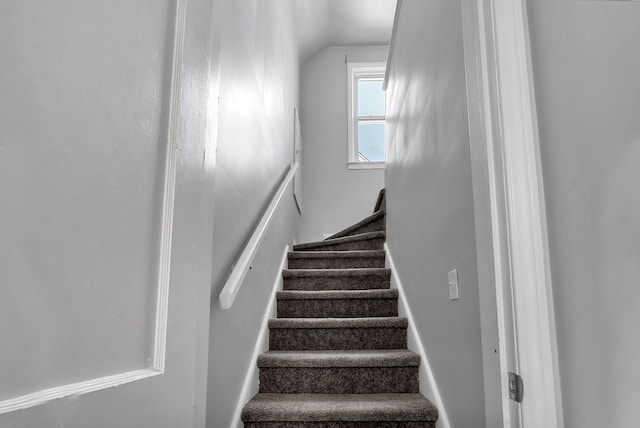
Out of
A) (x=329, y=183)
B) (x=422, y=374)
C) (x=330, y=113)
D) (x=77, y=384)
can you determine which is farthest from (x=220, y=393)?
(x=330, y=113)

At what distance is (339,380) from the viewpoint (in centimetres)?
220

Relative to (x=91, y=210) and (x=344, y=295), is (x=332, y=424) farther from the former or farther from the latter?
(x=91, y=210)

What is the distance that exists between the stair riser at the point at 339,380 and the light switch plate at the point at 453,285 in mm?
674

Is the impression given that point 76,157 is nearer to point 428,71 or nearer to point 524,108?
point 524,108

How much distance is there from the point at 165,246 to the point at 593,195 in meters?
0.68

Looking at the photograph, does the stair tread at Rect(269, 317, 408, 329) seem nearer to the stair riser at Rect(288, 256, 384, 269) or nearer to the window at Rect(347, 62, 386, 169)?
the stair riser at Rect(288, 256, 384, 269)

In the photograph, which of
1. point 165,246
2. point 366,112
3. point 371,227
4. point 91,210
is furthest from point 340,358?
point 366,112

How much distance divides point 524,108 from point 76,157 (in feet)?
2.55

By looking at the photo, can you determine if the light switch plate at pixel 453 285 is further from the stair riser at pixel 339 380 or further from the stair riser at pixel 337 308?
the stair riser at pixel 337 308

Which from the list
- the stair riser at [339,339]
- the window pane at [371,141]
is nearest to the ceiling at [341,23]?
the window pane at [371,141]

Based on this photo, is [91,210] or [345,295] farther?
[345,295]

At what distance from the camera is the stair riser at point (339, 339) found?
2.52 metres

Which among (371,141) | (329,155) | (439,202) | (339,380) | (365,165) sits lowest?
(339,380)

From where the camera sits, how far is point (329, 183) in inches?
211
